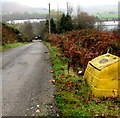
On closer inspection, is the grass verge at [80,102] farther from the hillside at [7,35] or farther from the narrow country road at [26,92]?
the hillside at [7,35]

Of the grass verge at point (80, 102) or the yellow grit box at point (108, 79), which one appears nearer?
the grass verge at point (80, 102)

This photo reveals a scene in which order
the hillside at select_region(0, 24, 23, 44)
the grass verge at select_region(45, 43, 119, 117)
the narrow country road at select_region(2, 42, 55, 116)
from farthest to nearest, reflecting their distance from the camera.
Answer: the hillside at select_region(0, 24, 23, 44)
the narrow country road at select_region(2, 42, 55, 116)
the grass verge at select_region(45, 43, 119, 117)

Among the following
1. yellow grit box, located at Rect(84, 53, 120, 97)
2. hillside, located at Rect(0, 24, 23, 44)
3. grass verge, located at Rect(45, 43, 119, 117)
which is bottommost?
grass verge, located at Rect(45, 43, 119, 117)

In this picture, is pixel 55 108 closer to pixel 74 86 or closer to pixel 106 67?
pixel 74 86

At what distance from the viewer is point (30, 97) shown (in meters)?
4.16

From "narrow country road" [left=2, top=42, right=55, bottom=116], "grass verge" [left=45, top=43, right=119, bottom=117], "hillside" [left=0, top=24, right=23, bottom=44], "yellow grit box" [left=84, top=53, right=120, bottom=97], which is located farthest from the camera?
"hillside" [left=0, top=24, right=23, bottom=44]

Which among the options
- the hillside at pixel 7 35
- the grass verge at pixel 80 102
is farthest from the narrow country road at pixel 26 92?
the hillside at pixel 7 35

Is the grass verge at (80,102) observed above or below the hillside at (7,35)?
below

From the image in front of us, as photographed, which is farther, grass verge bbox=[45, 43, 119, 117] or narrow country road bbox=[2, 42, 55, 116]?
narrow country road bbox=[2, 42, 55, 116]

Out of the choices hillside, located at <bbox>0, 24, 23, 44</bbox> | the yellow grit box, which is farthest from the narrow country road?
hillside, located at <bbox>0, 24, 23, 44</bbox>

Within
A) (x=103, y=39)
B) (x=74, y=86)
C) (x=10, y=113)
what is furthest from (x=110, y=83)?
(x=103, y=39)

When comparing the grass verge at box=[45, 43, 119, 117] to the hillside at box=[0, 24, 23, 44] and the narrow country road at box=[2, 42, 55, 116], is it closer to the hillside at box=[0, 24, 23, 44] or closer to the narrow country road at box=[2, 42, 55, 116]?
the narrow country road at box=[2, 42, 55, 116]

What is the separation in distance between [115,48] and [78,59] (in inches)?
67.6

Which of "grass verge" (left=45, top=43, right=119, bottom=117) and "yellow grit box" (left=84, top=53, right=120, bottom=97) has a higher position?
"yellow grit box" (left=84, top=53, right=120, bottom=97)
